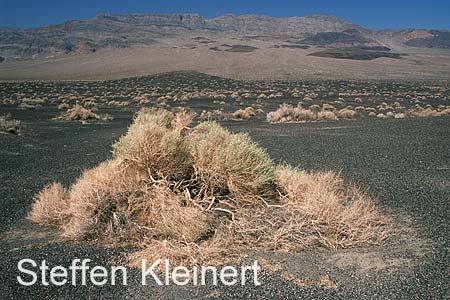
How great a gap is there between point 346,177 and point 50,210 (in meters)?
5.11

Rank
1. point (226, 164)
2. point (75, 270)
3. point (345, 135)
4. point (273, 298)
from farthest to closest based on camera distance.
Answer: point (345, 135) < point (226, 164) < point (75, 270) < point (273, 298)

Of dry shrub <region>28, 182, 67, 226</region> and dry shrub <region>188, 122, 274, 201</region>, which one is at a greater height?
dry shrub <region>188, 122, 274, 201</region>

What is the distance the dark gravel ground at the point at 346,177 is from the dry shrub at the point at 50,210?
0.56 ft

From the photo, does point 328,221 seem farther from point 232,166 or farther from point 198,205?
point 198,205

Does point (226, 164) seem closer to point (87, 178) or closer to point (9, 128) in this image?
point (87, 178)

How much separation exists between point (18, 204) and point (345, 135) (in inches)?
388

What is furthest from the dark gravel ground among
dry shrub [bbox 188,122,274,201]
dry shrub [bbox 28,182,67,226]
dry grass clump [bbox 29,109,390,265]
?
dry shrub [bbox 188,122,274,201]

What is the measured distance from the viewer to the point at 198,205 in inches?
213

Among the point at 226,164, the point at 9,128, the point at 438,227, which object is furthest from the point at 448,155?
the point at 9,128

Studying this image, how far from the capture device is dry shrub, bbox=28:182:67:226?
19.0ft

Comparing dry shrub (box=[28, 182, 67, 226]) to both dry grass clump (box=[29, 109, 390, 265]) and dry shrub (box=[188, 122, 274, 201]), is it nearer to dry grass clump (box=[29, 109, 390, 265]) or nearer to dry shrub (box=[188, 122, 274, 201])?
dry grass clump (box=[29, 109, 390, 265])

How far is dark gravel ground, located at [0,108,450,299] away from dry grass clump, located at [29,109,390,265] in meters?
0.29

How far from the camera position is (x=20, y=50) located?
182 meters

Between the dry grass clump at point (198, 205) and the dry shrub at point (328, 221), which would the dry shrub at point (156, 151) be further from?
the dry shrub at point (328, 221)
